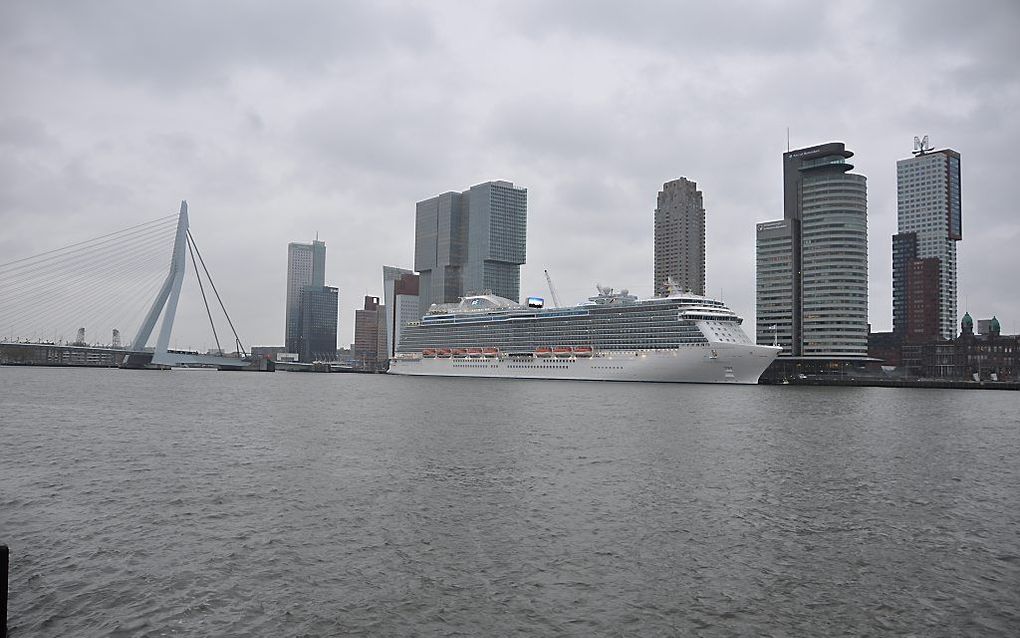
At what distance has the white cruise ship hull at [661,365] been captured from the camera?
334 ft

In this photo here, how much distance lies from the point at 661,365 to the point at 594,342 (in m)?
14.6

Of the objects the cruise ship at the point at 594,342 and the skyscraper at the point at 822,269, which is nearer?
the cruise ship at the point at 594,342

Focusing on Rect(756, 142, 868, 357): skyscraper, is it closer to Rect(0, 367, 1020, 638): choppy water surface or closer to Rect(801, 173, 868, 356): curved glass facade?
Rect(801, 173, 868, 356): curved glass facade

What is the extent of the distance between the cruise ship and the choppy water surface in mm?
69515

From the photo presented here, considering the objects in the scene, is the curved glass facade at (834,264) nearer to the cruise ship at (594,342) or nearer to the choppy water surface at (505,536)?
the cruise ship at (594,342)

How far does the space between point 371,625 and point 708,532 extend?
9160 millimetres

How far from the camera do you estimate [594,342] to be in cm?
11662

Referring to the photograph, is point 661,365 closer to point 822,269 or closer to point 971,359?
point 822,269

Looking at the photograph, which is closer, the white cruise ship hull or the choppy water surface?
the choppy water surface

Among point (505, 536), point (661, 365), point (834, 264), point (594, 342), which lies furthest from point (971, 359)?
point (505, 536)

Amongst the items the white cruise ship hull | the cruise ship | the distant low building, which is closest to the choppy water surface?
the white cruise ship hull

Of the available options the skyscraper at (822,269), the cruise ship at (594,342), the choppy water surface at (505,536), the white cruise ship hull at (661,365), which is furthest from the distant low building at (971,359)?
the choppy water surface at (505,536)

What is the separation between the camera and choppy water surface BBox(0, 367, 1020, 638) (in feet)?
39.2

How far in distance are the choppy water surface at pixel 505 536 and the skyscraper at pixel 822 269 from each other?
5491 inches
